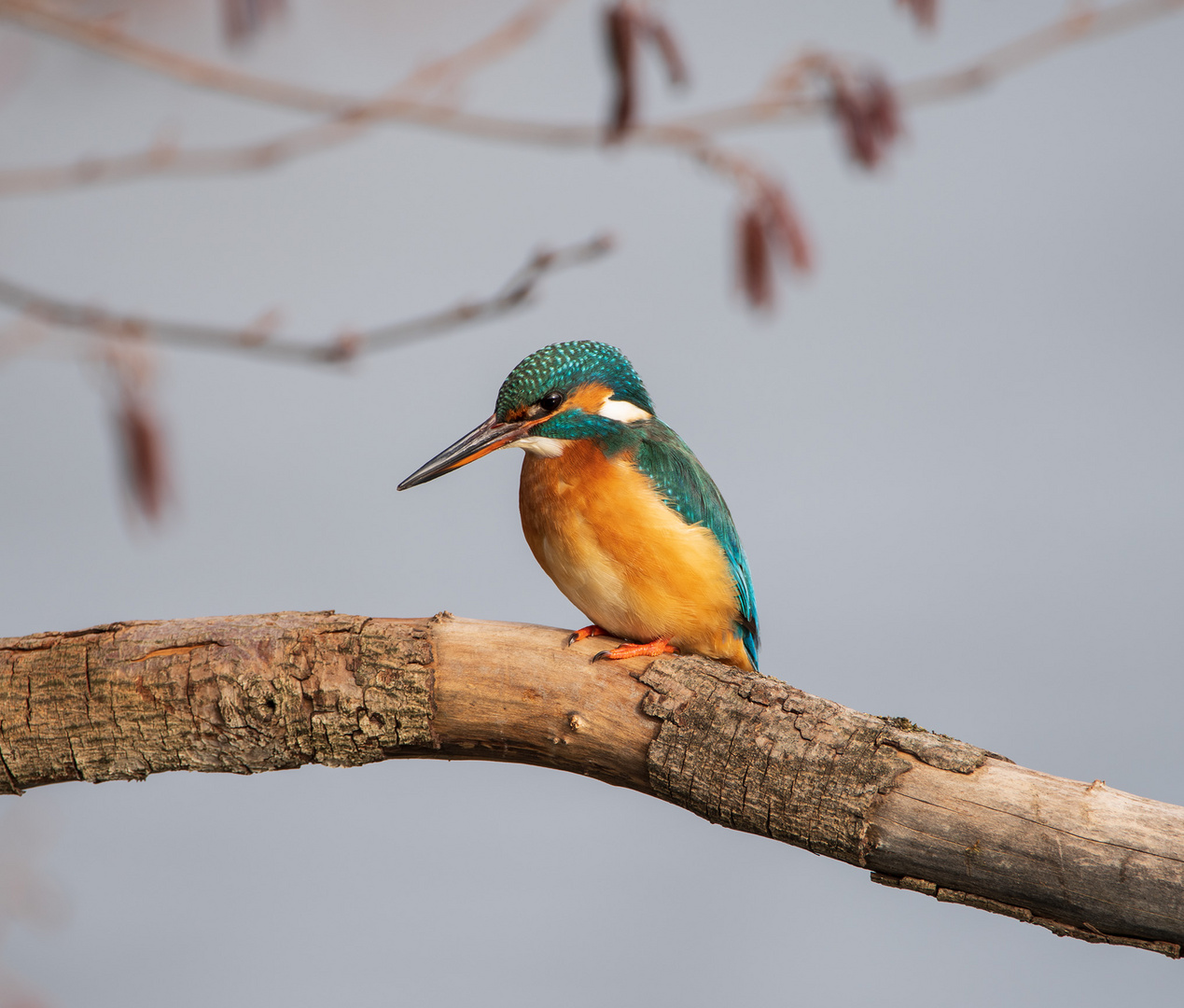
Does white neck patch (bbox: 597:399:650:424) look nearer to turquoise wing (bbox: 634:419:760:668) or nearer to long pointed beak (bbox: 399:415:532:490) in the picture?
turquoise wing (bbox: 634:419:760:668)

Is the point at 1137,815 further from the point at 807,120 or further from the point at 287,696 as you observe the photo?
the point at 287,696

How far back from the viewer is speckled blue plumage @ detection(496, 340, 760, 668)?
6.76 feet

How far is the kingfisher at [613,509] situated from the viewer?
201 centimetres

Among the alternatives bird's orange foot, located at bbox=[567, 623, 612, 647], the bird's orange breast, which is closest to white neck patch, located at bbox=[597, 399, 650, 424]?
the bird's orange breast

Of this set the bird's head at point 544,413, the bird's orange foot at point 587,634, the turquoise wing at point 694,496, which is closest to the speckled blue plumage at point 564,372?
the bird's head at point 544,413

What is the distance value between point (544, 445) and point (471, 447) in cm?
14

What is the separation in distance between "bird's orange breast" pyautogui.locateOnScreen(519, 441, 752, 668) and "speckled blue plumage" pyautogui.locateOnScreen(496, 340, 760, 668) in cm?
3

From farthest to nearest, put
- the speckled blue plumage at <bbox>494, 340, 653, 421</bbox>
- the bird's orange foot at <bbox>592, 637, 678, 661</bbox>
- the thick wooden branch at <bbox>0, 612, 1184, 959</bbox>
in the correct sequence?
the speckled blue plumage at <bbox>494, 340, 653, 421</bbox>, the bird's orange foot at <bbox>592, 637, 678, 661</bbox>, the thick wooden branch at <bbox>0, 612, 1184, 959</bbox>

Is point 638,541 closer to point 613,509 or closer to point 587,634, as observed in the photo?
point 613,509

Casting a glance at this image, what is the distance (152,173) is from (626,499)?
0.95 meters

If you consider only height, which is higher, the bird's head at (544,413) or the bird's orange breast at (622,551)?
the bird's head at (544,413)

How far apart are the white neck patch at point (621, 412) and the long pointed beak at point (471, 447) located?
0.16 m

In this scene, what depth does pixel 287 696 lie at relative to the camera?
1.86 metres

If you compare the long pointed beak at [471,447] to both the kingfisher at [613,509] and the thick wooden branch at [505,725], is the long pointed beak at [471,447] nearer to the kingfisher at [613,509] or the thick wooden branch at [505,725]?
the kingfisher at [613,509]
